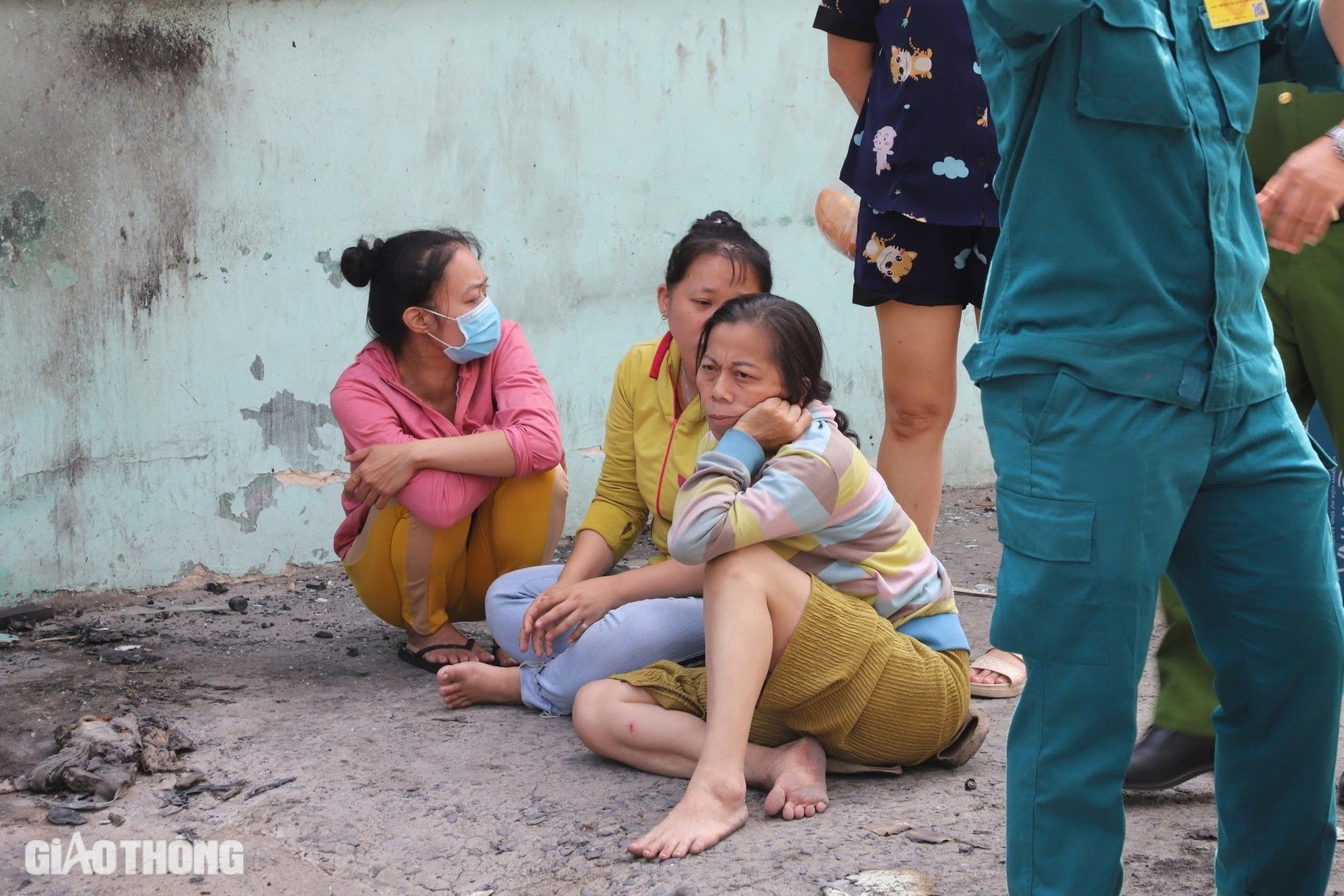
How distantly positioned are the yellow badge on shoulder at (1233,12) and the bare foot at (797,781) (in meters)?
1.51

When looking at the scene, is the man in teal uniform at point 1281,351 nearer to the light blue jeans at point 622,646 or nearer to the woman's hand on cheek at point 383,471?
the light blue jeans at point 622,646

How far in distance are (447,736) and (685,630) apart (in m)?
0.59

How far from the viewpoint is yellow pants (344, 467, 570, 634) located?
356 centimetres

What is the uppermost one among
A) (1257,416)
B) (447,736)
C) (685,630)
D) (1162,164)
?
(1162,164)

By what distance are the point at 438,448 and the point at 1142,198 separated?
2.11 metres

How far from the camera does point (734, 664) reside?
250 cm

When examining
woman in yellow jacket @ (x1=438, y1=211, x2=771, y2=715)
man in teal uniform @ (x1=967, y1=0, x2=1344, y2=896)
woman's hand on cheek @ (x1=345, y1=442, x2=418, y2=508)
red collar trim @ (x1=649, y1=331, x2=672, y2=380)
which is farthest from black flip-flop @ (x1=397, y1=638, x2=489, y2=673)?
man in teal uniform @ (x1=967, y1=0, x2=1344, y2=896)

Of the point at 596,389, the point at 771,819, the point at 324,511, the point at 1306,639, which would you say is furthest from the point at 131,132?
the point at 1306,639

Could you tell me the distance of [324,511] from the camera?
14.4 feet

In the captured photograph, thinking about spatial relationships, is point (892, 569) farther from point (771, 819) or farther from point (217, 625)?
point (217, 625)

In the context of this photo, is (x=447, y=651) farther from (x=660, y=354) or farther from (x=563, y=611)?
(x=660, y=354)

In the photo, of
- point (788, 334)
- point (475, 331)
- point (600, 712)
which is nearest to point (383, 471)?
point (475, 331)

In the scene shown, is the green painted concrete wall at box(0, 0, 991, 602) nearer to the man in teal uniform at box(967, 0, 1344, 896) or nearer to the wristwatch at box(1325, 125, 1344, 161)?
the man in teal uniform at box(967, 0, 1344, 896)

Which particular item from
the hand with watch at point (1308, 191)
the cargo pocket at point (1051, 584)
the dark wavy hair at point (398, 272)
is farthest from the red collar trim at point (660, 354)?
the hand with watch at point (1308, 191)
